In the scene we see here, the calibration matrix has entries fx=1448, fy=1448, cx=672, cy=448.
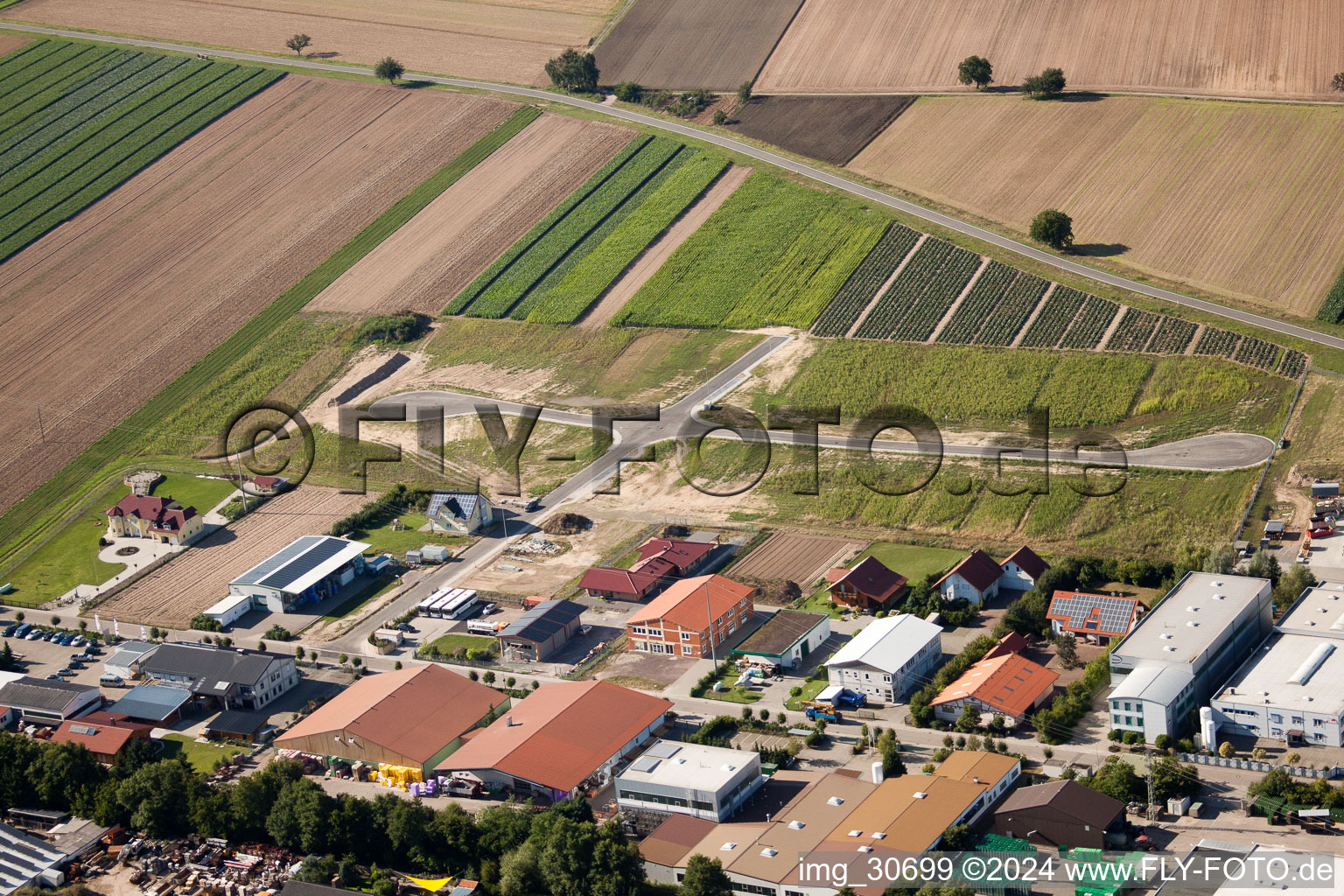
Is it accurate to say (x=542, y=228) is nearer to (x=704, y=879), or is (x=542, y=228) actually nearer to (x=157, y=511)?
(x=157, y=511)

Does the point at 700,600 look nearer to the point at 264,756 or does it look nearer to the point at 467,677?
the point at 467,677

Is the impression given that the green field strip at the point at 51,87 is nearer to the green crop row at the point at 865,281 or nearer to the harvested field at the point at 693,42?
the harvested field at the point at 693,42

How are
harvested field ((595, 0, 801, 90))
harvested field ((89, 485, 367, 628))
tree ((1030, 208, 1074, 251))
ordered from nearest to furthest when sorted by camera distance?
harvested field ((89, 485, 367, 628))
tree ((1030, 208, 1074, 251))
harvested field ((595, 0, 801, 90))

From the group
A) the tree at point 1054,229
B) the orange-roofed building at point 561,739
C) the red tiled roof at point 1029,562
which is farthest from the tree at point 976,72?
the orange-roofed building at point 561,739

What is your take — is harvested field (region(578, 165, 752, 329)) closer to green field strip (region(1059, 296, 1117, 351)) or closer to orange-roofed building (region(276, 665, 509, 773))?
green field strip (region(1059, 296, 1117, 351))

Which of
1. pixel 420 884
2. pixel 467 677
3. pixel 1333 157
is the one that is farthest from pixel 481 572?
pixel 1333 157

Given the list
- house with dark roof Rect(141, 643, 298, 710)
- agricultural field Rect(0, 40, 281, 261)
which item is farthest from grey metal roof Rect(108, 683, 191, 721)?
agricultural field Rect(0, 40, 281, 261)
